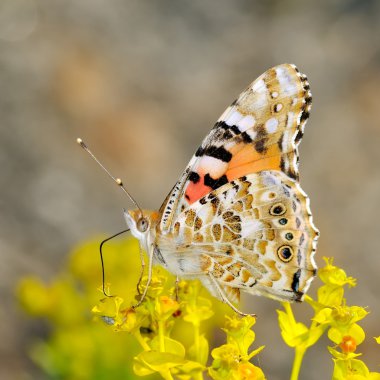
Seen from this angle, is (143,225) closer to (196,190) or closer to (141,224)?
(141,224)

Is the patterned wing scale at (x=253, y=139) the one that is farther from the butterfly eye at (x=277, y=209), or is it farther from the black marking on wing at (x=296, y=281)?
the black marking on wing at (x=296, y=281)

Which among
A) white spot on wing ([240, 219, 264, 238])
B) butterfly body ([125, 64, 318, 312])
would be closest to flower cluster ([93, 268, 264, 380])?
butterfly body ([125, 64, 318, 312])

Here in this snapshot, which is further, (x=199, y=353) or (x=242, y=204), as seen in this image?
(x=242, y=204)

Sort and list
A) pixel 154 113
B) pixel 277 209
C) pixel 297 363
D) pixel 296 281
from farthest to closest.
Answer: pixel 154 113 < pixel 277 209 < pixel 296 281 < pixel 297 363

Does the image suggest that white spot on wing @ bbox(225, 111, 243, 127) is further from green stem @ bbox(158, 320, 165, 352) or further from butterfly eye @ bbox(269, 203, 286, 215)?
green stem @ bbox(158, 320, 165, 352)

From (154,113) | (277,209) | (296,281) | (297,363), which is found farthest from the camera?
(154,113)

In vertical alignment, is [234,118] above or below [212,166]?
above

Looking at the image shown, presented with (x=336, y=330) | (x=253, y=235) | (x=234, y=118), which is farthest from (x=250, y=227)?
(x=336, y=330)

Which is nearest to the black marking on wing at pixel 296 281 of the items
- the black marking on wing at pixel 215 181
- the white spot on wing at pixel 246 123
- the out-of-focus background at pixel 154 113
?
the black marking on wing at pixel 215 181
